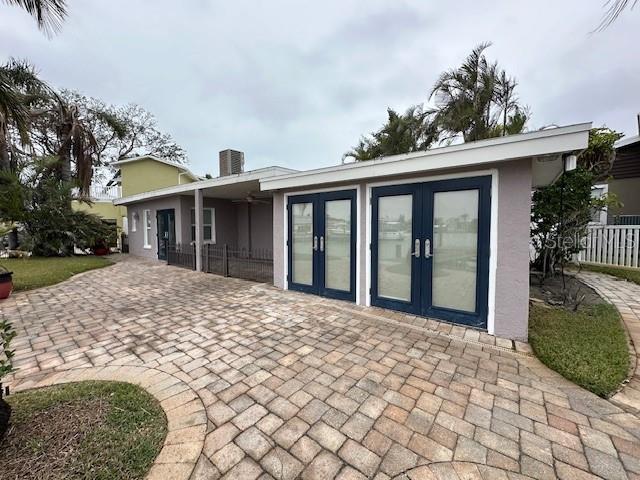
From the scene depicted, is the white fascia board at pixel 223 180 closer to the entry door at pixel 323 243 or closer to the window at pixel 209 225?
the entry door at pixel 323 243

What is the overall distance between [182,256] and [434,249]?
832 centimetres

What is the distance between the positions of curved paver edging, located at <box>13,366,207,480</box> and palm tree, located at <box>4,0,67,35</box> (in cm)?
395

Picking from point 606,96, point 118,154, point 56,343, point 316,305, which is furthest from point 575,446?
point 118,154

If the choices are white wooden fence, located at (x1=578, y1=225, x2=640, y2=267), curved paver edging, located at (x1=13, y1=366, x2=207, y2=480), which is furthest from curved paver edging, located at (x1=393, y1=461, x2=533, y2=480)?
white wooden fence, located at (x1=578, y1=225, x2=640, y2=267)

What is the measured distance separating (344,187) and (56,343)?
4.71 m

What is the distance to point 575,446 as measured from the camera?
1796mm

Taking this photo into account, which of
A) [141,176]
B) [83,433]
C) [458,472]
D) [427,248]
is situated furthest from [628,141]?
[141,176]

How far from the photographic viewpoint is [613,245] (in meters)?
8.03

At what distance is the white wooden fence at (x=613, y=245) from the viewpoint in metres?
7.67

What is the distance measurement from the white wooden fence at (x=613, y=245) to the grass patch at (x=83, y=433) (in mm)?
10096

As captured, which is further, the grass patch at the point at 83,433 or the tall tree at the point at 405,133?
the tall tree at the point at 405,133

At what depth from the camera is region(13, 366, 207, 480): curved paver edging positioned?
1.64m

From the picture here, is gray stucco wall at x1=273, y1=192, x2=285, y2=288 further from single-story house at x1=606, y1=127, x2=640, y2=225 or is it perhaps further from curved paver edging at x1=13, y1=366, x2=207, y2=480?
single-story house at x1=606, y1=127, x2=640, y2=225

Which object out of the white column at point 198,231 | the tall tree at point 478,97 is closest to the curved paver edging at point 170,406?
the white column at point 198,231
